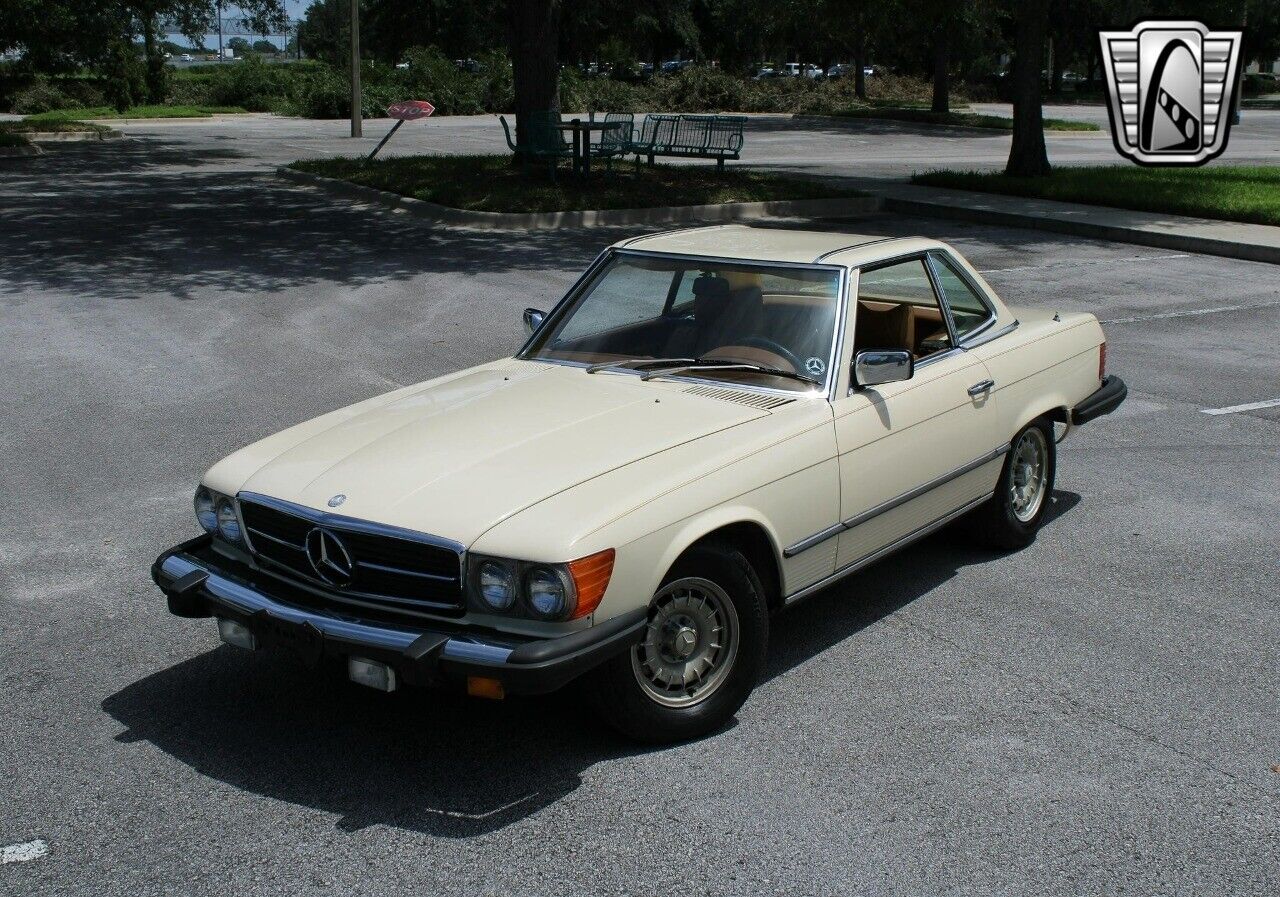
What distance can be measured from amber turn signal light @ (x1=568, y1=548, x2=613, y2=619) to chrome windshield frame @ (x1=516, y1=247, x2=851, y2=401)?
4.38ft

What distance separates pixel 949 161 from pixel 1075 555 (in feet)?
84.3

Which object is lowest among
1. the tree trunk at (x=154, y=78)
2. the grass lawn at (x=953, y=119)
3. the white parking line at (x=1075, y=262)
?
the white parking line at (x=1075, y=262)

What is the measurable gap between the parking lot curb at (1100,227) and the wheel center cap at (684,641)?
1378cm

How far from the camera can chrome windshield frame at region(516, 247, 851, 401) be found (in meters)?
5.22

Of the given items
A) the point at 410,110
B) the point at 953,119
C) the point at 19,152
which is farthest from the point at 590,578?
the point at 953,119

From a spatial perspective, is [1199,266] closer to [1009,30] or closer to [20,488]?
[20,488]

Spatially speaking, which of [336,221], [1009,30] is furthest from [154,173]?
[1009,30]

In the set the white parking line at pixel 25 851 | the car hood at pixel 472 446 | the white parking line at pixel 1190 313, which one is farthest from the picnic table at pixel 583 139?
the white parking line at pixel 25 851

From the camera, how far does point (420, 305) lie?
12938 mm

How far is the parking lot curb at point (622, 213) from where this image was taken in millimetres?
18141

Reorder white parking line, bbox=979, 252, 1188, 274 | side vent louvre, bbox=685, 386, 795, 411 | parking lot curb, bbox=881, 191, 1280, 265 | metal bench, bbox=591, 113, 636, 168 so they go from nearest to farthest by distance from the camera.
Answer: side vent louvre, bbox=685, 386, 795, 411 → white parking line, bbox=979, 252, 1188, 274 → parking lot curb, bbox=881, 191, 1280, 265 → metal bench, bbox=591, 113, 636, 168

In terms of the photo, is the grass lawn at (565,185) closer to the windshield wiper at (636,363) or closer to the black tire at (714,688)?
the windshield wiper at (636,363)

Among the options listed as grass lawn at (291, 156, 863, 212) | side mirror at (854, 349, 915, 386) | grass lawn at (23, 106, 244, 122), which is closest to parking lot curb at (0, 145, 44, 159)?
grass lawn at (291, 156, 863, 212)

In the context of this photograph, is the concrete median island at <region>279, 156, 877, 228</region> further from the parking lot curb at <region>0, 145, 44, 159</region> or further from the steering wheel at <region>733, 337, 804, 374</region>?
the steering wheel at <region>733, 337, 804, 374</region>
